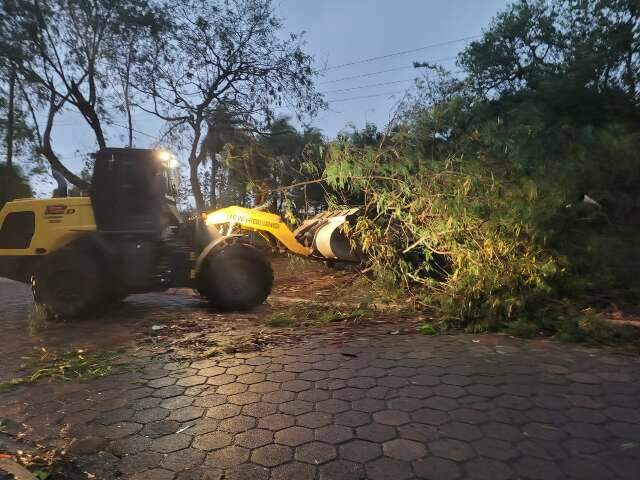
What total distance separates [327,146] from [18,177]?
64.7 ft

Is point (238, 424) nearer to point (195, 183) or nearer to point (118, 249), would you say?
point (118, 249)

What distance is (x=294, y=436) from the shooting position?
9.66ft

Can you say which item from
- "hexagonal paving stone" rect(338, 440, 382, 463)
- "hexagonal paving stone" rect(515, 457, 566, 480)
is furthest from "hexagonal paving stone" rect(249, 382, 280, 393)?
"hexagonal paving stone" rect(515, 457, 566, 480)

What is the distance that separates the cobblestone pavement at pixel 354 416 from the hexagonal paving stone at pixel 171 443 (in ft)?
0.04

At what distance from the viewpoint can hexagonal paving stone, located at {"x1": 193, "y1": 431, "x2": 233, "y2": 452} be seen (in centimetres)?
283

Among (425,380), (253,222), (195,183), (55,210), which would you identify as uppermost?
(195,183)

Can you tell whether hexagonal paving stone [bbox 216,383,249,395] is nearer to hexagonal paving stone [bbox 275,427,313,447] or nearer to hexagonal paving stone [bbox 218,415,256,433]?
hexagonal paving stone [bbox 218,415,256,433]

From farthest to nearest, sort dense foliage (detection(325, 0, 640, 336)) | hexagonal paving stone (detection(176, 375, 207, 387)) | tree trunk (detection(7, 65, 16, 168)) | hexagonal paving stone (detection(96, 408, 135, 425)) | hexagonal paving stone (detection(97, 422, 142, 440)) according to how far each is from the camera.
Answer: tree trunk (detection(7, 65, 16, 168))
dense foliage (detection(325, 0, 640, 336))
hexagonal paving stone (detection(176, 375, 207, 387))
hexagonal paving stone (detection(96, 408, 135, 425))
hexagonal paving stone (detection(97, 422, 142, 440))

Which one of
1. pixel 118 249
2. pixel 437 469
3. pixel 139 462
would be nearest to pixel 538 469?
pixel 437 469

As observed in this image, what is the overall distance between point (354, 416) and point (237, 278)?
3982 millimetres

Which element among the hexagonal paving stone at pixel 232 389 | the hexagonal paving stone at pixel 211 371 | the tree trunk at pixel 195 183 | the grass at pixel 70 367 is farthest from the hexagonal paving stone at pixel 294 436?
the tree trunk at pixel 195 183

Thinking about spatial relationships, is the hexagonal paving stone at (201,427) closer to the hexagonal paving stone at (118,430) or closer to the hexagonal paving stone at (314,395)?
the hexagonal paving stone at (118,430)

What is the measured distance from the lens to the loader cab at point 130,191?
664cm

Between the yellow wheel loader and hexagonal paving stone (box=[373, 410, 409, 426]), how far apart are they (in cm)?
398
